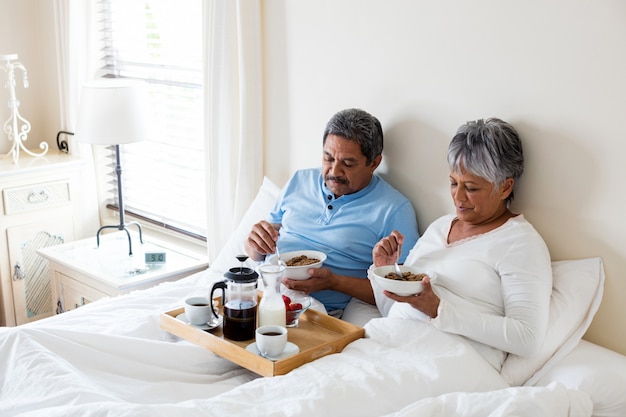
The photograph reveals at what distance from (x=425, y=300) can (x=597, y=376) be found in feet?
1.60

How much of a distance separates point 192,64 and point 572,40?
2008 millimetres

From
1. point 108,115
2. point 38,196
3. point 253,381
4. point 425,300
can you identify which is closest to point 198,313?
point 253,381

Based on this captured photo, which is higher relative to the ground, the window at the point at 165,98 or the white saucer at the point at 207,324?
the window at the point at 165,98

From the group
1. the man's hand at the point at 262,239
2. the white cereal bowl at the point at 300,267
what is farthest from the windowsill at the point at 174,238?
the white cereal bowl at the point at 300,267

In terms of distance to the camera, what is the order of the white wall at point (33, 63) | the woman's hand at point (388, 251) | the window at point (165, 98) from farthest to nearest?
1. the white wall at point (33, 63)
2. the window at point (165, 98)
3. the woman's hand at point (388, 251)

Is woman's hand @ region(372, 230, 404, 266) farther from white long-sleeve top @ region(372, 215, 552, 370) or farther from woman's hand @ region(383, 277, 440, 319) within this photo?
woman's hand @ region(383, 277, 440, 319)

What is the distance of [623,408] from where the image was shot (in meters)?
1.87

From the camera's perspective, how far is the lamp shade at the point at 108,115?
3.19m

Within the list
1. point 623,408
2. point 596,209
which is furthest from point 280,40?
point 623,408

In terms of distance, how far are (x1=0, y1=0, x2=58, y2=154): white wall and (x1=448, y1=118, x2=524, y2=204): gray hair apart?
2776 mm

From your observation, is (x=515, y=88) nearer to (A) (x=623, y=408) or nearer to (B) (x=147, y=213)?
(A) (x=623, y=408)

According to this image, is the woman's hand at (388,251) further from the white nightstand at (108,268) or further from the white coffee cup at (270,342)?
the white nightstand at (108,268)

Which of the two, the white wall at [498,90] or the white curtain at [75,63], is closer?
the white wall at [498,90]

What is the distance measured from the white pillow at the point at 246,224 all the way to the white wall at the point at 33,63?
1769 millimetres
